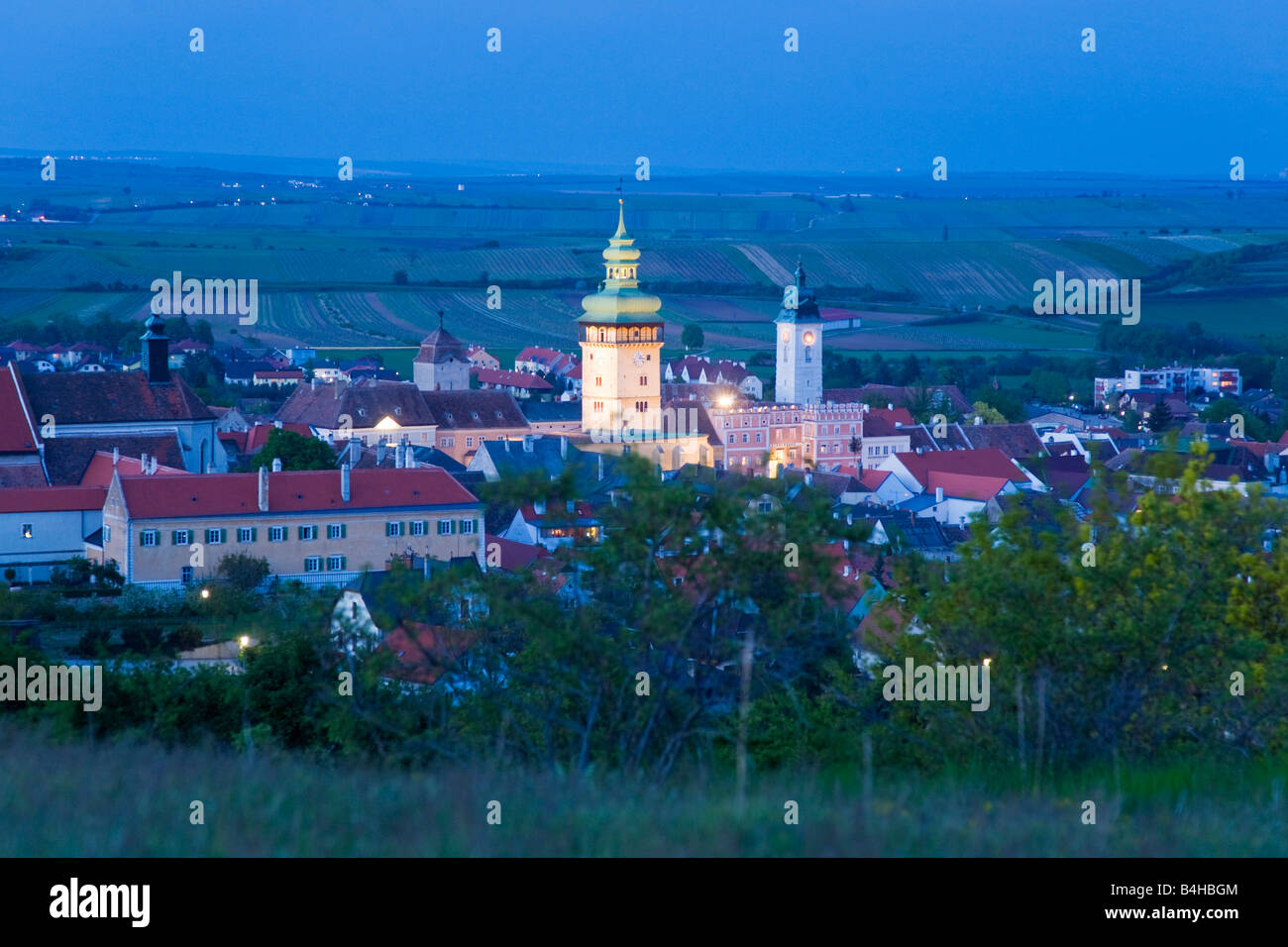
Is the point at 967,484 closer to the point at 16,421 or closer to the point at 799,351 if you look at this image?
the point at 16,421

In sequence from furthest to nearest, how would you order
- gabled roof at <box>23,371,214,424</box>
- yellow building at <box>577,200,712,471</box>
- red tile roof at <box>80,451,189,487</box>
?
yellow building at <box>577,200,712,471</box>, gabled roof at <box>23,371,214,424</box>, red tile roof at <box>80,451,189,487</box>

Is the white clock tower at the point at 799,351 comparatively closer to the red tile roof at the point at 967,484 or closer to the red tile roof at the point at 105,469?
the red tile roof at the point at 967,484

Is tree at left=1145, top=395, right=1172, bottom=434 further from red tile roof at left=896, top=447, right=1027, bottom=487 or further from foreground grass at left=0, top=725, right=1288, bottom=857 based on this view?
foreground grass at left=0, top=725, right=1288, bottom=857

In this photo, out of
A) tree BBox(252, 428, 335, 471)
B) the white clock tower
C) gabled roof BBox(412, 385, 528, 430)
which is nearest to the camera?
tree BBox(252, 428, 335, 471)

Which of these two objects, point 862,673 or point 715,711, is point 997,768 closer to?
point 715,711

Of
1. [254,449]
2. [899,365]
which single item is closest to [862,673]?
[254,449]

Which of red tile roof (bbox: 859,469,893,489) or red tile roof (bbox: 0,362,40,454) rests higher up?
red tile roof (bbox: 0,362,40,454)

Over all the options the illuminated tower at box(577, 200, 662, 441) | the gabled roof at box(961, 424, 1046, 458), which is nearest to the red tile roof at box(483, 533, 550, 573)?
the gabled roof at box(961, 424, 1046, 458)

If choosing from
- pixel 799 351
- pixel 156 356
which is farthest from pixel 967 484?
pixel 799 351
